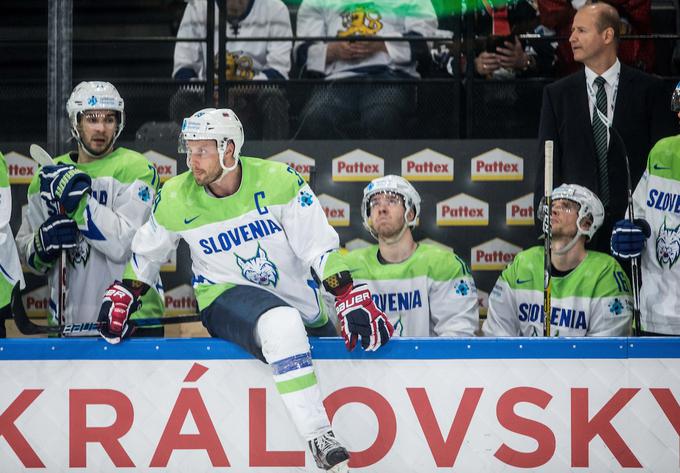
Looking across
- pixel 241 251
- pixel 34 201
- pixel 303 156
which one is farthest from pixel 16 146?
pixel 241 251

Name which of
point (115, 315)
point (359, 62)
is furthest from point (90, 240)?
point (359, 62)

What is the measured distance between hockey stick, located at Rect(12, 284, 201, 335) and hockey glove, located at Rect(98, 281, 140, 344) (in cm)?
34

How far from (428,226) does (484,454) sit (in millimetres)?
1891

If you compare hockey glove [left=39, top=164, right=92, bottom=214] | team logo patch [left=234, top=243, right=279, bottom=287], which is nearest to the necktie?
team logo patch [left=234, top=243, right=279, bottom=287]

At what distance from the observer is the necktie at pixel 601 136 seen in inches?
206

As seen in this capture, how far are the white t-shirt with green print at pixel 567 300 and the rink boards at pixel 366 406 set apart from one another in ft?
2.63

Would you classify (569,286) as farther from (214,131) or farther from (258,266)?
(214,131)

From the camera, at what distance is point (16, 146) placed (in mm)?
5887

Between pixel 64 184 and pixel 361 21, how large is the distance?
1.82 metres

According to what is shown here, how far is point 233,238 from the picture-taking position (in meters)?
4.40

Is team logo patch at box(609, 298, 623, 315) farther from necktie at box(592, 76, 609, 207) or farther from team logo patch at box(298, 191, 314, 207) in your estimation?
team logo patch at box(298, 191, 314, 207)

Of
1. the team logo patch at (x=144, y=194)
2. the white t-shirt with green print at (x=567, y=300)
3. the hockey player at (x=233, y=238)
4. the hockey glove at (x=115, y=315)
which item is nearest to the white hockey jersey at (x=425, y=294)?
the white t-shirt with green print at (x=567, y=300)

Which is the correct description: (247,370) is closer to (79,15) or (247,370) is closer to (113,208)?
(113,208)

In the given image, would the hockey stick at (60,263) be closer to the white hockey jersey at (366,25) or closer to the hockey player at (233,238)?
the hockey player at (233,238)
